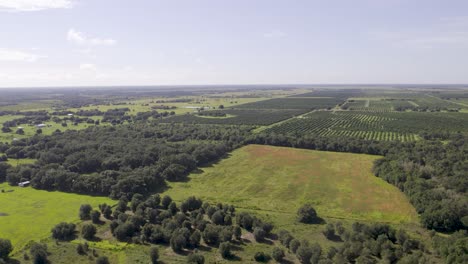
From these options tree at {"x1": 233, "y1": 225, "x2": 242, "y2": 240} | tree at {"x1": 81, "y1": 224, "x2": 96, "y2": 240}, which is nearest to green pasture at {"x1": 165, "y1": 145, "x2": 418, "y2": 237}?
tree at {"x1": 233, "y1": 225, "x2": 242, "y2": 240}

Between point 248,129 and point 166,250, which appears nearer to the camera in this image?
point 166,250

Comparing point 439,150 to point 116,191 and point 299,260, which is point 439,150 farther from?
point 116,191

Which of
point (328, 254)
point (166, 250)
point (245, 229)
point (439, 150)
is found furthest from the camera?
point (439, 150)

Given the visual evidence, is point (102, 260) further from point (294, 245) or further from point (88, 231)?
point (294, 245)

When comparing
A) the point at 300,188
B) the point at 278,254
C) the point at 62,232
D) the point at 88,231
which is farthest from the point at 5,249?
the point at 300,188

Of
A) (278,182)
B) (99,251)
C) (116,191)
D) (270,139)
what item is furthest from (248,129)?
(99,251)
